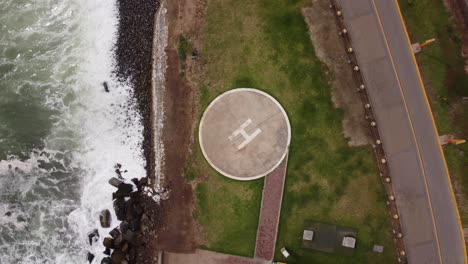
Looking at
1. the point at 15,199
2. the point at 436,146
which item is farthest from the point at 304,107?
the point at 15,199

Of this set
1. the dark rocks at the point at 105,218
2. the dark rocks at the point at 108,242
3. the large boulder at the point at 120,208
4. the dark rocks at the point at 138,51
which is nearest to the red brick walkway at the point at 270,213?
the dark rocks at the point at 138,51

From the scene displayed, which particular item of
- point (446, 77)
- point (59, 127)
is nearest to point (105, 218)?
point (59, 127)

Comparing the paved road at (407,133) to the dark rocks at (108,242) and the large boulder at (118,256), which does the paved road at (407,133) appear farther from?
the dark rocks at (108,242)

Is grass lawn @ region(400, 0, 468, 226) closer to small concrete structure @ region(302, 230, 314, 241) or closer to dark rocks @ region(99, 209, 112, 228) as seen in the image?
small concrete structure @ region(302, 230, 314, 241)

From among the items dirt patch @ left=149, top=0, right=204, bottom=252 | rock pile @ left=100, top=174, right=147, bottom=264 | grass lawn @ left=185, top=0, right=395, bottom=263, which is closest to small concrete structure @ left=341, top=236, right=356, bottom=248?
grass lawn @ left=185, top=0, right=395, bottom=263

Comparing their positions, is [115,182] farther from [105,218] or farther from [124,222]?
[124,222]

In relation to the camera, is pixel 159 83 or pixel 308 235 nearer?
pixel 308 235
